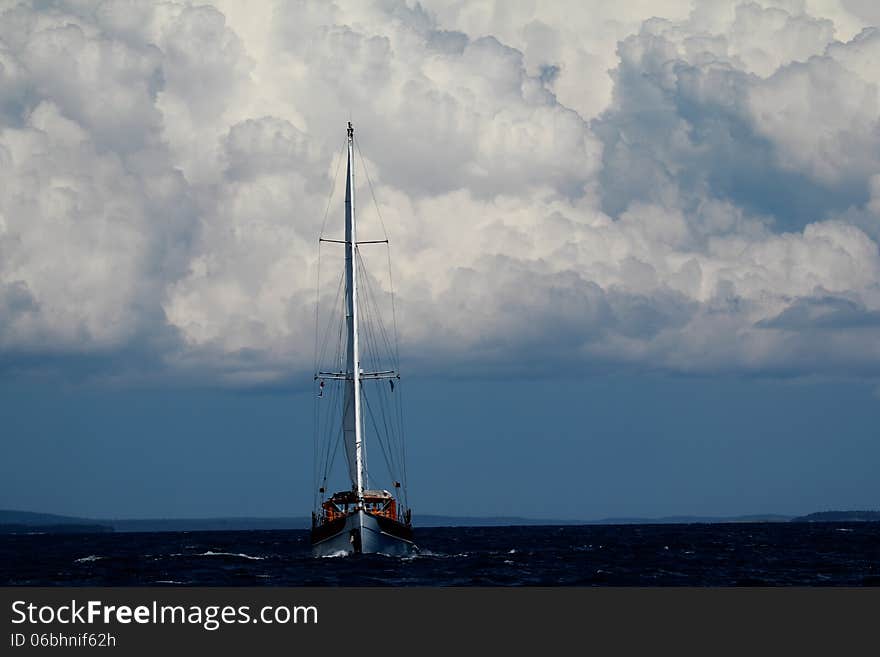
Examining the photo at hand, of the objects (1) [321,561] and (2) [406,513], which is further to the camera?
(2) [406,513]

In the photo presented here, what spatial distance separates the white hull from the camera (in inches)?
3939

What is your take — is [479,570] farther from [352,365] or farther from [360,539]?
[352,365]

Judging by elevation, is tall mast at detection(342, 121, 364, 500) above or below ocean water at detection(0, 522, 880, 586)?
above

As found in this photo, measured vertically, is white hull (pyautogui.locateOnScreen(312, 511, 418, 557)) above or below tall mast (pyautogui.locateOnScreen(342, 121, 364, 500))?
below

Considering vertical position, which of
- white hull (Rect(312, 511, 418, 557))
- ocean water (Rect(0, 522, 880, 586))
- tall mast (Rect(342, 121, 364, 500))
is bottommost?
ocean water (Rect(0, 522, 880, 586))

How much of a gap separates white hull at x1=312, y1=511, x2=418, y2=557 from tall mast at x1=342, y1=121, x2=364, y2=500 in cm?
306

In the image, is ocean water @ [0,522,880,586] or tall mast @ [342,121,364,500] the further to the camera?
tall mast @ [342,121,364,500]

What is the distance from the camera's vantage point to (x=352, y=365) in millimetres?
106438

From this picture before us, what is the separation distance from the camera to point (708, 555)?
395ft

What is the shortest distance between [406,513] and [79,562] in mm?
30034

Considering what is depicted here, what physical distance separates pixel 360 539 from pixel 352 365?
46.7ft

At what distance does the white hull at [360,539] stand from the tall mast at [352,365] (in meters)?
3.06
